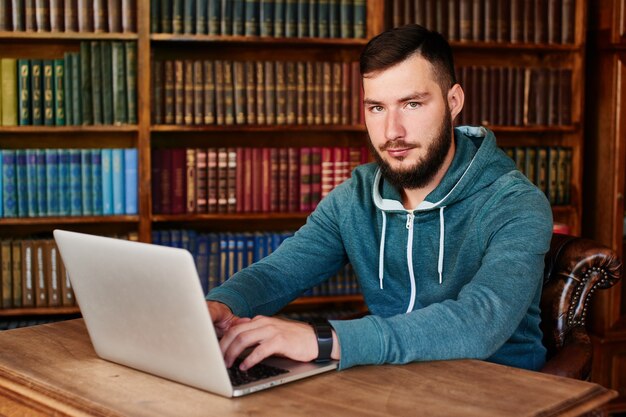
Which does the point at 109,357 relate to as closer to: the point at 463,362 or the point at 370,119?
the point at 463,362

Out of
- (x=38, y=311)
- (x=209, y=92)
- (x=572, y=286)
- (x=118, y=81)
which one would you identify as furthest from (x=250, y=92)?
(x=572, y=286)

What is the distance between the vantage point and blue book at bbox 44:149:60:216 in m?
3.20

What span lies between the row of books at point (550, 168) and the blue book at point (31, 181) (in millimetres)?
1914

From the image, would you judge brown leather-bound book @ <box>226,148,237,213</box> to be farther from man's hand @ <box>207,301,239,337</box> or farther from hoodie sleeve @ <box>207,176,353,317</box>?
man's hand @ <box>207,301,239,337</box>

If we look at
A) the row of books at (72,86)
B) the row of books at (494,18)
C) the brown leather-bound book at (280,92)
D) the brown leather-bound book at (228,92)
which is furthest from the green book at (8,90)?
the row of books at (494,18)

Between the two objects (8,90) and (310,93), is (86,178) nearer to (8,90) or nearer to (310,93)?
(8,90)

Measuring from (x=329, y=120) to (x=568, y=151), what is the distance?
1.05 m

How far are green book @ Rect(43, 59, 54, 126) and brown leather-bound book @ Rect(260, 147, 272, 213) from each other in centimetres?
81

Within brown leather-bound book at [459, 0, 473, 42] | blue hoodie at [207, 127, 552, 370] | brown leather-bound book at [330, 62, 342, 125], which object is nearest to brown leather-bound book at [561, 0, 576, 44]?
brown leather-bound book at [459, 0, 473, 42]

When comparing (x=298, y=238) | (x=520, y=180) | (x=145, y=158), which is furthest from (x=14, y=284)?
(x=520, y=180)

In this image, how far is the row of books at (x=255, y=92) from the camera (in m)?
3.26

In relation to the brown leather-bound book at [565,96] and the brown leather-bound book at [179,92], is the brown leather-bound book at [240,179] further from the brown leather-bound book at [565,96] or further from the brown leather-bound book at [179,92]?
the brown leather-bound book at [565,96]

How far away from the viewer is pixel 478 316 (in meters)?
1.43

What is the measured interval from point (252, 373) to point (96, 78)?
7.03 ft
